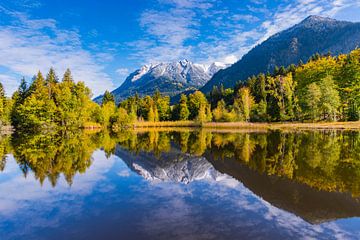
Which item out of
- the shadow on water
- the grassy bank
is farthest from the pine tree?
the shadow on water

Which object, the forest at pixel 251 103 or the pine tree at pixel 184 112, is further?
the pine tree at pixel 184 112

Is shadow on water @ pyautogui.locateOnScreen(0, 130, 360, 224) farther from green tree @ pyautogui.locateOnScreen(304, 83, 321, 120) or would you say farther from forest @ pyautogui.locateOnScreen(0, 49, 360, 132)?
forest @ pyautogui.locateOnScreen(0, 49, 360, 132)

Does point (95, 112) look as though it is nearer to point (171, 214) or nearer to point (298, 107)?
point (298, 107)

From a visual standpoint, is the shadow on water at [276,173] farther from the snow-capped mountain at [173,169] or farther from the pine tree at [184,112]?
the pine tree at [184,112]

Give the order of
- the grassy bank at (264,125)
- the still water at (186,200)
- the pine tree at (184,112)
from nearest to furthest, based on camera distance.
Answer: the still water at (186,200) → the grassy bank at (264,125) → the pine tree at (184,112)

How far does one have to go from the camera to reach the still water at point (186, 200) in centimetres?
816

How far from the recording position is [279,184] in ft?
43.5

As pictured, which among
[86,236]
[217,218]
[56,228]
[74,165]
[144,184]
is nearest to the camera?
[86,236]

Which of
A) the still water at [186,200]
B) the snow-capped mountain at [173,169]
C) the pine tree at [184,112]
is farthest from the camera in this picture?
the pine tree at [184,112]

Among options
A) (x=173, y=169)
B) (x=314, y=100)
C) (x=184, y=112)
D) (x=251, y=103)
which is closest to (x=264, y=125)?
(x=314, y=100)

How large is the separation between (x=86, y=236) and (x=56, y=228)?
1.36 m

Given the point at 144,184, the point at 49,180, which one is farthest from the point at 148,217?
the point at 49,180

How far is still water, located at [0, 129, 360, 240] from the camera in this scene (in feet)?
A: 26.8

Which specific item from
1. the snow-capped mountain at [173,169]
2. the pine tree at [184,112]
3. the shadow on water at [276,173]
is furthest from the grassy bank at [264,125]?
the snow-capped mountain at [173,169]
